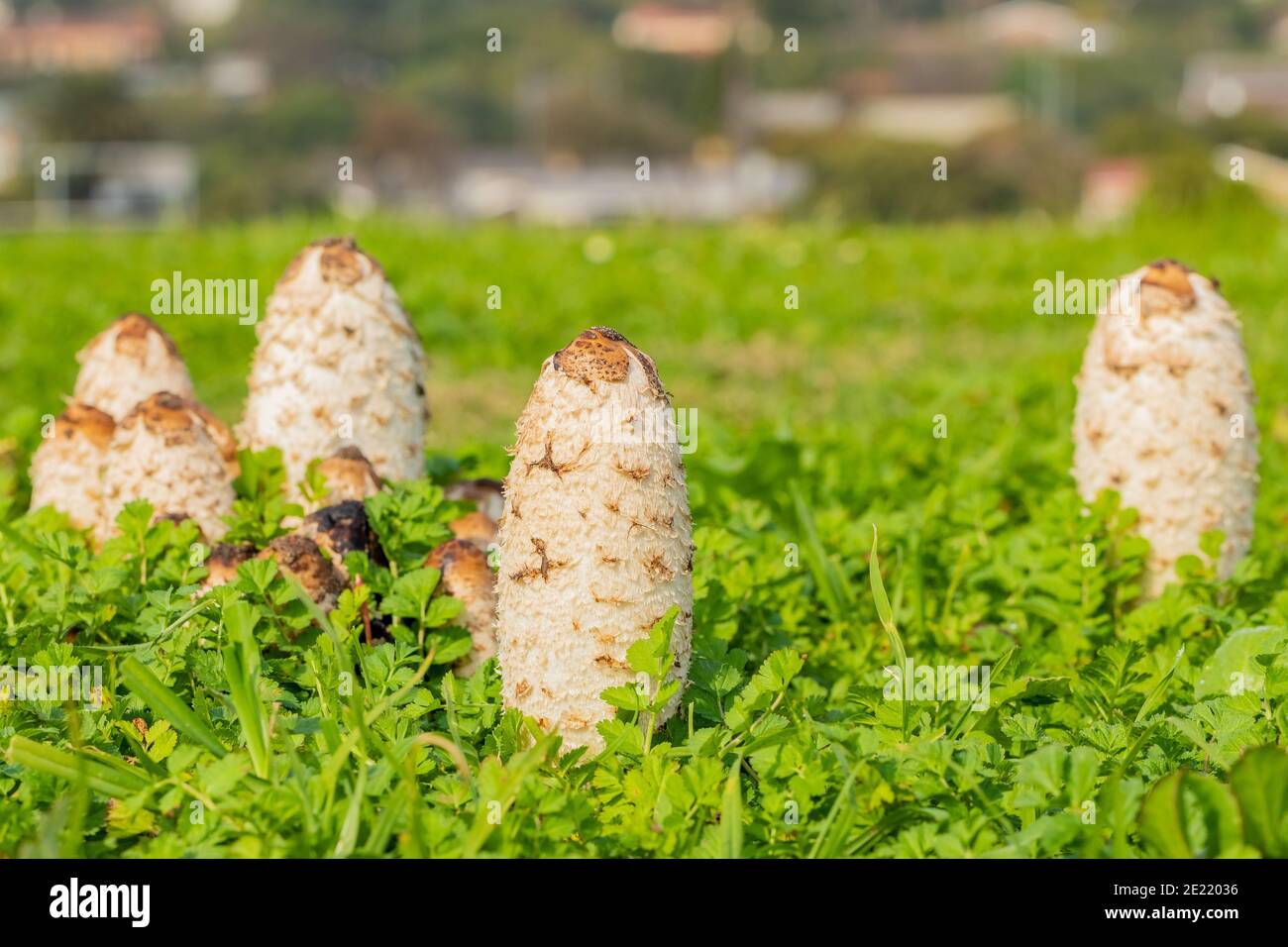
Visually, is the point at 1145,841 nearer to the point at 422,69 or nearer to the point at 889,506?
the point at 889,506

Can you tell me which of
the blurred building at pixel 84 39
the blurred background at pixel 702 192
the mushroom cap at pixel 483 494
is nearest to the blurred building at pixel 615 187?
the blurred background at pixel 702 192

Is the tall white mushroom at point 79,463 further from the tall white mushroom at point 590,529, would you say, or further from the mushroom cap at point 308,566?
the tall white mushroom at point 590,529

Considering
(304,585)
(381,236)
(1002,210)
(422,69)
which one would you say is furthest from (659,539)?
(422,69)

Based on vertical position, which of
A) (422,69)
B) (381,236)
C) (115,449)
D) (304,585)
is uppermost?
(422,69)

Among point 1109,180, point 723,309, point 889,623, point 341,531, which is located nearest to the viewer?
point 889,623

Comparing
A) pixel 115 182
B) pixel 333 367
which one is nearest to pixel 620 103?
pixel 115 182

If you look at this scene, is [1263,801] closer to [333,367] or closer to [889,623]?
[889,623]
